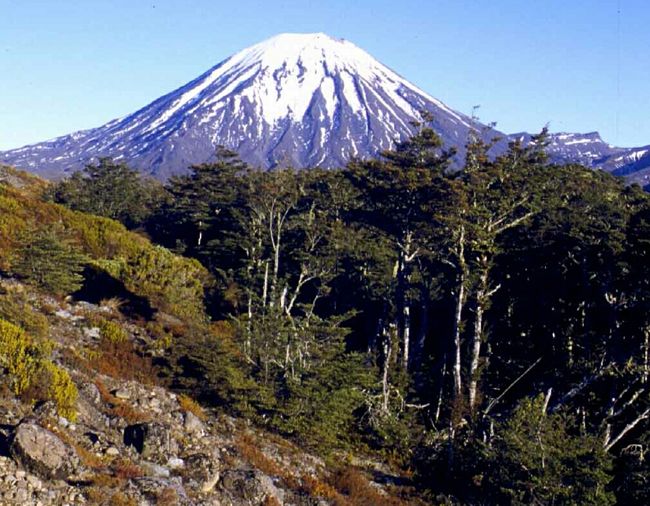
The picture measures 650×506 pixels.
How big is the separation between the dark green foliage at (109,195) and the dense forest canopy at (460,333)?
1290 centimetres

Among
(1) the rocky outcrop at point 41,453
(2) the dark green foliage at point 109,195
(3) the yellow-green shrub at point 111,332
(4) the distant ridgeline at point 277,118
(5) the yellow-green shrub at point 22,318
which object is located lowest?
(3) the yellow-green shrub at point 111,332

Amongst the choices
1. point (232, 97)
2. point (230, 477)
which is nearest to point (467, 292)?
point (230, 477)

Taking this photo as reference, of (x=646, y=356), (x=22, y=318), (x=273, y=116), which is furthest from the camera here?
(x=273, y=116)

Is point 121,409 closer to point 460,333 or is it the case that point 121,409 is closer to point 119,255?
point 460,333

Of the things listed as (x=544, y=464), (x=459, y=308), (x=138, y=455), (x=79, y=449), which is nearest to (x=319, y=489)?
(x=138, y=455)

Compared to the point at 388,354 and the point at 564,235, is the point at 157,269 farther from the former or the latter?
the point at 564,235

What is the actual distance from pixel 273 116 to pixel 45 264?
14885 centimetres

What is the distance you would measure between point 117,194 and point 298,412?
2506 cm

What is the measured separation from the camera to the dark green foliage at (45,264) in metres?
15.9

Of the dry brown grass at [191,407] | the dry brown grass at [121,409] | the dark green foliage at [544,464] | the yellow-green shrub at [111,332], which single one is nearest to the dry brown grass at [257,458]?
the dry brown grass at [191,407]

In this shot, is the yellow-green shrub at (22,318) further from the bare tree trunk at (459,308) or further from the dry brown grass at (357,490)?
the bare tree trunk at (459,308)

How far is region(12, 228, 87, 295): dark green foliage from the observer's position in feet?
52.3

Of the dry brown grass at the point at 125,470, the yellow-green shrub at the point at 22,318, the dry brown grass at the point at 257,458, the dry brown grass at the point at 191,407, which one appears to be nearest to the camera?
the dry brown grass at the point at 125,470

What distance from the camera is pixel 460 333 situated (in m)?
17.4
